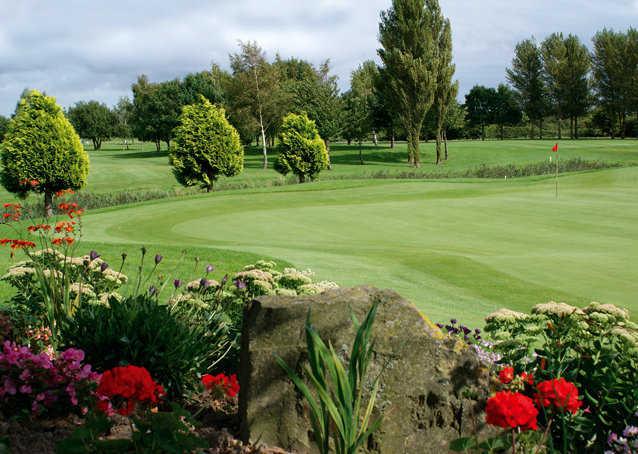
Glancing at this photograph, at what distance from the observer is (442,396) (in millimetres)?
Result: 3295

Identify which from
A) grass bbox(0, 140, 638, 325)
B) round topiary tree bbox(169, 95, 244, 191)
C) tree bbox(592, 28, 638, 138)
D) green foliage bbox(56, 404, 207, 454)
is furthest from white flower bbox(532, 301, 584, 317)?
tree bbox(592, 28, 638, 138)

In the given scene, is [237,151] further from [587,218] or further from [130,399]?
[130,399]

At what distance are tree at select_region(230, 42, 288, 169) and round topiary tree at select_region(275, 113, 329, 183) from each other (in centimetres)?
1566

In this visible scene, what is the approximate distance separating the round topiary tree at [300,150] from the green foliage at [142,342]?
1333 inches

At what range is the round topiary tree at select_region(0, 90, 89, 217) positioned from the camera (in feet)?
85.5

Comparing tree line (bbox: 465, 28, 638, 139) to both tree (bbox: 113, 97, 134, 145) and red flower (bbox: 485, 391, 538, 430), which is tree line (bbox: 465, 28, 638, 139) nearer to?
tree (bbox: 113, 97, 134, 145)

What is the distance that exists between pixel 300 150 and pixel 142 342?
34.3m

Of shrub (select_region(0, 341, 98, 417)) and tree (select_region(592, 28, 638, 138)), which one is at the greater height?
tree (select_region(592, 28, 638, 138))

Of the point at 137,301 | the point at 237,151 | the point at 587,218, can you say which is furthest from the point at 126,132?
the point at 137,301

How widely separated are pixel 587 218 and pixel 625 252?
561cm

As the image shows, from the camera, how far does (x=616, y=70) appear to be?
68312 mm

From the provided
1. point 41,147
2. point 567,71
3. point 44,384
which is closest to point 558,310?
point 44,384

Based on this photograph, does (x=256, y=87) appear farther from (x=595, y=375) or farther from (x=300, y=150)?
(x=595, y=375)

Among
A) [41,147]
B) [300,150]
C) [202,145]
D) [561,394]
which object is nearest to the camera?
[561,394]
